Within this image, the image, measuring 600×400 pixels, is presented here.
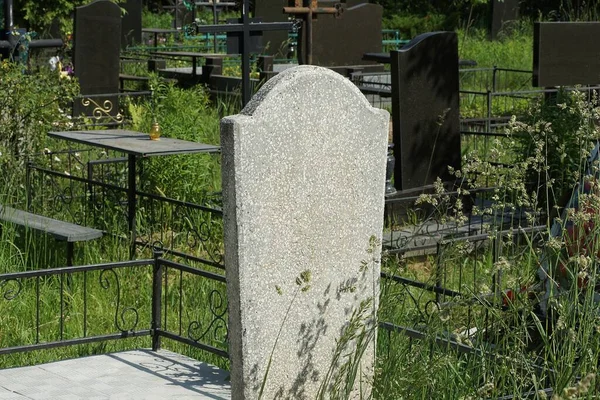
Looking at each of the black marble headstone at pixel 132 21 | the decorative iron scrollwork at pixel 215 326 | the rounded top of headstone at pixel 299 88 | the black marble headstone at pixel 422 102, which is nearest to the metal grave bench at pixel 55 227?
the decorative iron scrollwork at pixel 215 326

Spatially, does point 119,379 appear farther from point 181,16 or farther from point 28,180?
point 181,16

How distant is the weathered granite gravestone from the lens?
3.72m

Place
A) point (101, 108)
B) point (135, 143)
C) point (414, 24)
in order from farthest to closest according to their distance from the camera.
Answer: point (414, 24), point (101, 108), point (135, 143)

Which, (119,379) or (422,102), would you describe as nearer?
(119,379)

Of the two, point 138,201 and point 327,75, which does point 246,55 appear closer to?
point 138,201

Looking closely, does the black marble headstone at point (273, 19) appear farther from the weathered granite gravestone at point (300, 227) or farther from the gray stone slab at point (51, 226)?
the weathered granite gravestone at point (300, 227)

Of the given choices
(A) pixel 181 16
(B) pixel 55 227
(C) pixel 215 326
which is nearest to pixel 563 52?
(B) pixel 55 227

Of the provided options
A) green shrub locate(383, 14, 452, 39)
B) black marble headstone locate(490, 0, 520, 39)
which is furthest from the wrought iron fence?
green shrub locate(383, 14, 452, 39)

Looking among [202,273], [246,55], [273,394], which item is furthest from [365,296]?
[246,55]

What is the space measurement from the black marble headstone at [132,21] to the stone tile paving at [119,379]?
14.8 metres

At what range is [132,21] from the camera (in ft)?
64.9

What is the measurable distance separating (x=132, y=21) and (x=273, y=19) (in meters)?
3.44

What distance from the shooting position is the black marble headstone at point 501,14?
22.5m

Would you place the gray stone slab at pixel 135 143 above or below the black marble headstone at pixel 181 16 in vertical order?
below
